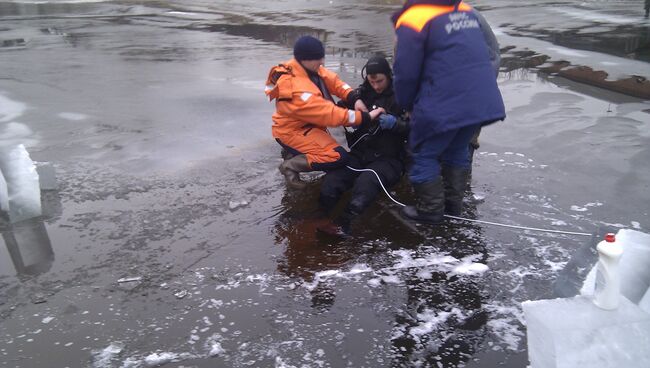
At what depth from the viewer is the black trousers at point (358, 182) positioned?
13.6 feet

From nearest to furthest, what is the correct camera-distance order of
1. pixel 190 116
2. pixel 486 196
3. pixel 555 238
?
pixel 555 238 < pixel 486 196 < pixel 190 116

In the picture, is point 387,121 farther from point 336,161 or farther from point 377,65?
point 336,161

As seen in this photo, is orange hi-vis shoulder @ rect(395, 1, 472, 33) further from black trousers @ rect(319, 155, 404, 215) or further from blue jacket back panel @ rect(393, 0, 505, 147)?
black trousers @ rect(319, 155, 404, 215)

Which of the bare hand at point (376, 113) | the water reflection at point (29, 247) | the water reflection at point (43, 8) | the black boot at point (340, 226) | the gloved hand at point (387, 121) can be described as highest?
the water reflection at point (43, 8)

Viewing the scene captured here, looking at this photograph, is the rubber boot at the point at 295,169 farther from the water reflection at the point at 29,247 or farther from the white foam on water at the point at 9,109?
the white foam on water at the point at 9,109

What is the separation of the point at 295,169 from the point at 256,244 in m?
1.06

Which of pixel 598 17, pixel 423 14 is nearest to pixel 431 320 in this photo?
pixel 423 14

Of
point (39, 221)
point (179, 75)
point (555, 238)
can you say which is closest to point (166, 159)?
point (39, 221)

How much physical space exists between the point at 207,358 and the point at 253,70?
26.0ft

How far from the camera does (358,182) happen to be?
4.27 m

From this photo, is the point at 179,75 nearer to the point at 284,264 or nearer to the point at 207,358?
the point at 284,264

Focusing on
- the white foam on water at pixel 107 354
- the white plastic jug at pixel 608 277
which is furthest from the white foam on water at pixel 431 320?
the white foam on water at pixel 107 354

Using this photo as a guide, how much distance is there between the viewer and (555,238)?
3957mm

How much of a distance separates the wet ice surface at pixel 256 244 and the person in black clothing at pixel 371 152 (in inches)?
8.8
